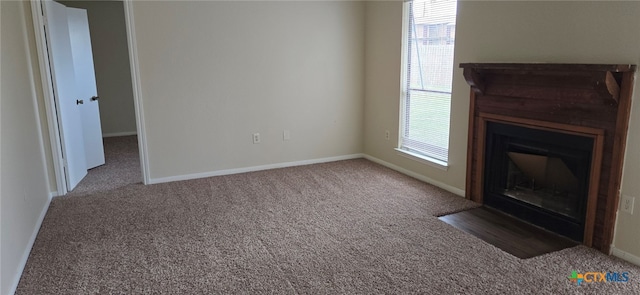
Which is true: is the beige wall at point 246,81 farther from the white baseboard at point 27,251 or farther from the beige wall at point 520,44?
the white baseboard at point 27,251

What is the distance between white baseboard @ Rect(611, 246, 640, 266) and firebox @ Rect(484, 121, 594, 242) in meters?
0.20

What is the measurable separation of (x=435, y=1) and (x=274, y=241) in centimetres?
277

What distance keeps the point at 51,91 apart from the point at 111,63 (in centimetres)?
339

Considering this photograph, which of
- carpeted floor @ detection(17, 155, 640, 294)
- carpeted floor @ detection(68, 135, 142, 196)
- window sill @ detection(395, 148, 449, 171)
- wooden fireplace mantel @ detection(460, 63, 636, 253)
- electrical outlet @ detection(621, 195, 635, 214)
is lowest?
carpeted floor @ detection(17, 155, 640, 294)

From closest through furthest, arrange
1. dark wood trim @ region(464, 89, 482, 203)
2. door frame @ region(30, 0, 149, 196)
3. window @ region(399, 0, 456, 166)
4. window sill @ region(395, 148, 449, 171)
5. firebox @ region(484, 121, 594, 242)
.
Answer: firebox @ region(484, 121, 594, 242)
dark wood trim @ region(464, 89, 482, 203)
door frame @ region(30, 0, 149, 196)
window @ region(399, 0, 456, 166)
window sill @ region(395, 148, 449, 171)

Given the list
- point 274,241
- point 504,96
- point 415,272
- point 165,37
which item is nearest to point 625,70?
point 504,96

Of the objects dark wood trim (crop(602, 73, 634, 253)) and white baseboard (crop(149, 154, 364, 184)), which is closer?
dark wood trim (crop(602, 73, 634, 253))

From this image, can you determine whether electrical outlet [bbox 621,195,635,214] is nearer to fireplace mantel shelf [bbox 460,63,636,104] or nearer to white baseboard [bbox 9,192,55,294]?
fireplace mantel shelf [bbox 460,63,636,104]

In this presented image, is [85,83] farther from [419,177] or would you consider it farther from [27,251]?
[419,177]

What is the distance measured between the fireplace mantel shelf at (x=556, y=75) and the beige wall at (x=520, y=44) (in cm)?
12

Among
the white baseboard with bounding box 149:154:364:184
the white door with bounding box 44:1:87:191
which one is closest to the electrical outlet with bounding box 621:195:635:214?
the white baseboard with bounding box 149:154:364:184

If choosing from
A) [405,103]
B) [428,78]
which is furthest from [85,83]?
[428,78]

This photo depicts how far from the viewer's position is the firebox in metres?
2.96

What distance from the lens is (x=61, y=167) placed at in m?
4.17
